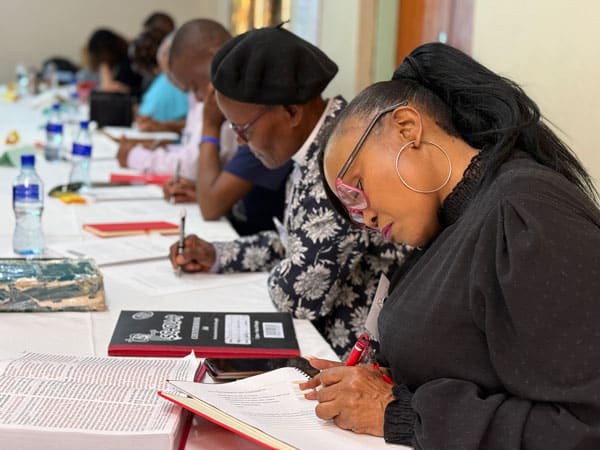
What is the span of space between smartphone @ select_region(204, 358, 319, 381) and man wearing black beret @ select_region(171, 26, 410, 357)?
385mm

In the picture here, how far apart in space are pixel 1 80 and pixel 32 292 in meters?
8.55

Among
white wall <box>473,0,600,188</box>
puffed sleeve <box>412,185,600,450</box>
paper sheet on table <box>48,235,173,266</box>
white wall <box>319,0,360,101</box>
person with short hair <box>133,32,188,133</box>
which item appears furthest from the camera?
person with short hair <box>133,32,188,133</box>

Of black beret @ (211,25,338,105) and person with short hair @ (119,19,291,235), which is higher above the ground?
black beret @ (211,25,338,105)

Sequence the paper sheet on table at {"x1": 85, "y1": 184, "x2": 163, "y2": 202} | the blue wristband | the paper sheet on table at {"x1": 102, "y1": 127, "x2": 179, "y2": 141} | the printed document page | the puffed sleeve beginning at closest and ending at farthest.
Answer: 1. the puffed sleeve
2. the printed document page
3. the blue wristband
4. the paper sheet on table at {"x1": 85, "y1": 184, "x2": 163, "y2": 202}
5. the paper sheet on table at {"x1": 102, "y1": 127, "x2": 179, "y2": 141}

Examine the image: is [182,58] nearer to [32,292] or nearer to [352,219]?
[32,292]

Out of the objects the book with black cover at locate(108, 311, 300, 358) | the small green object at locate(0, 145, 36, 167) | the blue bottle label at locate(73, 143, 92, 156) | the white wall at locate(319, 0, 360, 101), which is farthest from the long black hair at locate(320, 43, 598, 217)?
the small green object at locate(0, 145, 36, 167)

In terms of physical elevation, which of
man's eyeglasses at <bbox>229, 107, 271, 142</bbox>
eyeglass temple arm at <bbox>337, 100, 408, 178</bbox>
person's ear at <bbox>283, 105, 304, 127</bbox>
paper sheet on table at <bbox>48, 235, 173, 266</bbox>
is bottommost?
paper sheet on table at <bbox>48, 235, 173, 266</bbox>

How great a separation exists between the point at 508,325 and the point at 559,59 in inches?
45.9

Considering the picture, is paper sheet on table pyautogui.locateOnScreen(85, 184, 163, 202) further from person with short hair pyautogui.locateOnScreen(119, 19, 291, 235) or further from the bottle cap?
the bottle cap

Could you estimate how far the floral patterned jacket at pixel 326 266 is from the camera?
171 cm

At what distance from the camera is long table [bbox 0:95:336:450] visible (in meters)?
1.50

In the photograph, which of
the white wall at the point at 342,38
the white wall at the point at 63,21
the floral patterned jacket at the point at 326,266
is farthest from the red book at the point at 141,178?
the white wall at the point at 63,21

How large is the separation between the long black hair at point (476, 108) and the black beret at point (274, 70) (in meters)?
0.65

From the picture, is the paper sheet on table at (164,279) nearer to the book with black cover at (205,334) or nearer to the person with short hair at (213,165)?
the book with black cover at (205,334)
